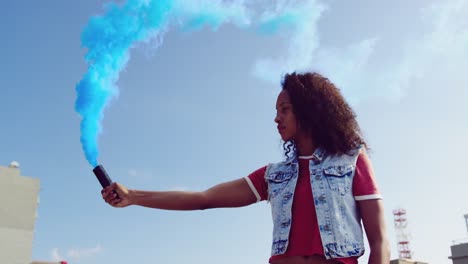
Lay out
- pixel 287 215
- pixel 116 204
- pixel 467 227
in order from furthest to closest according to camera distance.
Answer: pixel 467 227 → pixel 116 204 → pixel 287 215

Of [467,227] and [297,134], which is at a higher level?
[467,227]

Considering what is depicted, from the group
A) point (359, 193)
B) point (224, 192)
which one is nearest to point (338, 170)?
point (359, 193)

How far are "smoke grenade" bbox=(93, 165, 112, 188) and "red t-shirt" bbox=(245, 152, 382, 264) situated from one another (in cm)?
143

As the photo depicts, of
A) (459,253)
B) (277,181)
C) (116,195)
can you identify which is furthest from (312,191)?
(459,253)

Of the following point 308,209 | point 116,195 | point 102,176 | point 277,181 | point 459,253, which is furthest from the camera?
point 459,253

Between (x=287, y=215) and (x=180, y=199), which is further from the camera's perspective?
(x=180, y=199)

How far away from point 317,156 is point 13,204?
53767 mm

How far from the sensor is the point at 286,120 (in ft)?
11.6

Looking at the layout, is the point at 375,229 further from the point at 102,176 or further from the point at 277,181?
the point at 102,176

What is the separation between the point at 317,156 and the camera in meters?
3.39

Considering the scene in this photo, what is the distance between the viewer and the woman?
297 cm

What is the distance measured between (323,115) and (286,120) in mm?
280

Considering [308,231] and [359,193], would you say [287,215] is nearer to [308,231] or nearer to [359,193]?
[308,231]

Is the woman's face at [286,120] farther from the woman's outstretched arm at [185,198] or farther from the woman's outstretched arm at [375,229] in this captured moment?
the woman's outstretched arm at [375,229]
